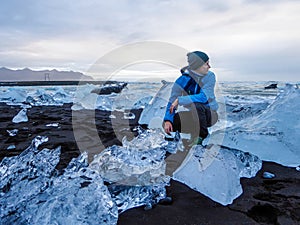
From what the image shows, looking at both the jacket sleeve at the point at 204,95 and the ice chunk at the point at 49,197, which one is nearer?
the ice chunk at the point at 49,197

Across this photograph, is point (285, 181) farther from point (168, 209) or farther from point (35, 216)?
point (35, 216)

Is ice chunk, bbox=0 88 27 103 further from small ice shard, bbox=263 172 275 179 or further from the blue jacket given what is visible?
small ice shard, bbox=263 172 275 179

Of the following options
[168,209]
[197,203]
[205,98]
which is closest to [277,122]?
[205,98]

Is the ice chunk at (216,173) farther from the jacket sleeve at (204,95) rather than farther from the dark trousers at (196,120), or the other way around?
the jacket sleeve at (204,95)

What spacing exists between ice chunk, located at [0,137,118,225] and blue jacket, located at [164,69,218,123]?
3.97ft

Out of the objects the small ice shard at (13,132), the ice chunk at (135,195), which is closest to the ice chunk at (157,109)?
the small ice shard at (13,132)

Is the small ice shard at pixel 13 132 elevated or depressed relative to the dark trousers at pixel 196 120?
depressed

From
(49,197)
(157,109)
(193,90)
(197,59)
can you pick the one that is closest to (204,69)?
(197,59)

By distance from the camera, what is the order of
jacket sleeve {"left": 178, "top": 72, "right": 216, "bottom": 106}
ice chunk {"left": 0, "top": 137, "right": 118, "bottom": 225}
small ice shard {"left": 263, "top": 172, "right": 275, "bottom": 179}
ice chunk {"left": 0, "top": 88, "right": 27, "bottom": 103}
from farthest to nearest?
1. ice chunk {"left": 0, "top": 88, "right": 27, "bottom": 103}
2. jacket sleeve {"left": 178, "top": 72, "right": 216, "bottom": 106}
3. small ice shard {"left": 263, "top": 172, "right": 275, "bottom": 179}
4. ice chunk {"left": 0, "top": 137, "right": 118, "bottom": 225}

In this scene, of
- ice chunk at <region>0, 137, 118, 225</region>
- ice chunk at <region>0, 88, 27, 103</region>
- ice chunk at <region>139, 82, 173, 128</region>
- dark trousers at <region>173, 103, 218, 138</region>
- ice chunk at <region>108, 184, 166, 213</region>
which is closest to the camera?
ice chunk at <region>0, 137, 118, 225</region>

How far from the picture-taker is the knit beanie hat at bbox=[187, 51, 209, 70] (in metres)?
2.59

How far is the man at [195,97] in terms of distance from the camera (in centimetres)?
260

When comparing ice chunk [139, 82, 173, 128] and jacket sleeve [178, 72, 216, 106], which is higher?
jacket sleeve [178, 72, 216, 106]

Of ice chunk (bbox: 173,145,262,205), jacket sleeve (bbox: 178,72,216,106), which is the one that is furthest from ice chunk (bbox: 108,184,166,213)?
jacket sleeve (bbox: 178,72,216,106)
